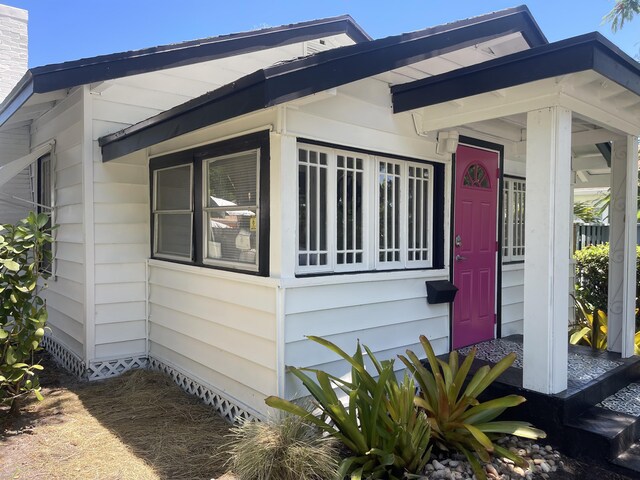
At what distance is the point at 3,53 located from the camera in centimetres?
853

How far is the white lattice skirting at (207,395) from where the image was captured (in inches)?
161

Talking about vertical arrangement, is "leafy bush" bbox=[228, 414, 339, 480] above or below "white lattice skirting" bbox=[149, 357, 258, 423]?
above

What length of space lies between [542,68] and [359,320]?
237cm

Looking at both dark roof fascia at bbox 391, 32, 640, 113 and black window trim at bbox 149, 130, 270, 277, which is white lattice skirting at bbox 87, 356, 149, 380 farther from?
dark roof fascia at bbox 391, 32, 640, 113

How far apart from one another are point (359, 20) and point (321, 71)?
4273 millimetres

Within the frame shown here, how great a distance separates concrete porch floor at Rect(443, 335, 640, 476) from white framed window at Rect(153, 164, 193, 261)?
10.2 feet

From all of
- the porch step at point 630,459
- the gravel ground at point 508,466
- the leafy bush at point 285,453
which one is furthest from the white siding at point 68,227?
the porch step at point 630,459

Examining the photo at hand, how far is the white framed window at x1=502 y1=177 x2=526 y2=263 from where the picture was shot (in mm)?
5918

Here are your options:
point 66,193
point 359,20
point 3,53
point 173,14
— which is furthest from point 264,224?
point 173,14

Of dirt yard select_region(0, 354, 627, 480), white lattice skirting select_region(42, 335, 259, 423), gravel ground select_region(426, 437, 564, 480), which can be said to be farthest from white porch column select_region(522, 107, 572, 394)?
white lattice skirting select_region(42, 335, 259, 423)

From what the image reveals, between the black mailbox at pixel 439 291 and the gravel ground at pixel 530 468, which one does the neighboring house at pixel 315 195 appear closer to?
the black mailbox at pixel 439 291

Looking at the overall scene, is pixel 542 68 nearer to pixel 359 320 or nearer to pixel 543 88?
pixel 543 88

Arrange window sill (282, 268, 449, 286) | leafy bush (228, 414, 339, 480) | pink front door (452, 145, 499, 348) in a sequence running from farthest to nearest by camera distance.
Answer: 1. pink front door (452, 145, 499, 348)
2. window sill (282, 268, 449, 286)
3. leafy bush (228, 414, 339, 480)

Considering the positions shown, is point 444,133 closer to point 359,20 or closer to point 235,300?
point 235,300
